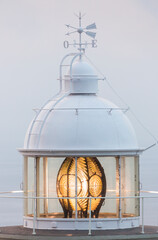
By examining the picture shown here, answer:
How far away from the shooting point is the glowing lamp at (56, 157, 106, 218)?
20.5 m

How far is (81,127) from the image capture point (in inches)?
809

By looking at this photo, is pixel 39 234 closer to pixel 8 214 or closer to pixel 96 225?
pixel 96 225

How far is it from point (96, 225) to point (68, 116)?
2.45 m

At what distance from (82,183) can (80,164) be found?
1.36 ft

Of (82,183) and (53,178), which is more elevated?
(53,178)

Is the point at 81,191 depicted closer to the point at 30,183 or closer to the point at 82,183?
the point at 82,183

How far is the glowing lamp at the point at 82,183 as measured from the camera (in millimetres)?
20547

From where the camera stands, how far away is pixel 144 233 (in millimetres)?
20422

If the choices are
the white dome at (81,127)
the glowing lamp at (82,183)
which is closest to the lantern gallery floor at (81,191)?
the glowing lamp at (82,183)

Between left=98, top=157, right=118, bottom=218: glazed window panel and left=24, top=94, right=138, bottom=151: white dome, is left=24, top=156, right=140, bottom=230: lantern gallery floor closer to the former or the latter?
left=98, top=157, right=118, bottom=218: glazed window panel

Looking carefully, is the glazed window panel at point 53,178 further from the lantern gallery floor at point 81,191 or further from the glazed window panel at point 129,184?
the glazed window panel at point 129,184

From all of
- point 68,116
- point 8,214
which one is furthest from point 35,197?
point 8,214

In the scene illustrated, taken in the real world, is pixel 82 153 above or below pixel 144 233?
above

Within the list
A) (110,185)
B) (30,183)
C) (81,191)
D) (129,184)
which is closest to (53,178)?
(30,183)
